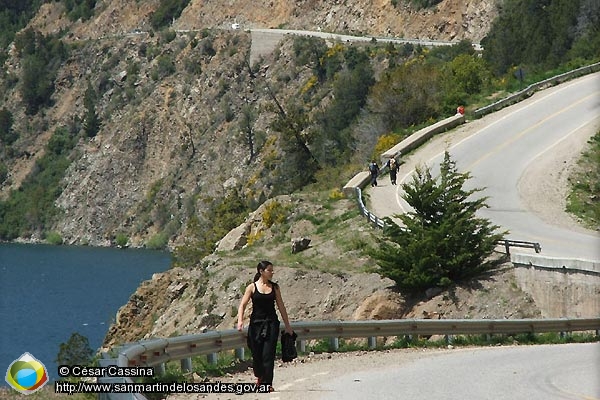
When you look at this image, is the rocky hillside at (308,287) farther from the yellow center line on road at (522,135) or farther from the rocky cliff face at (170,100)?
the rocky cliff face at (170,100)

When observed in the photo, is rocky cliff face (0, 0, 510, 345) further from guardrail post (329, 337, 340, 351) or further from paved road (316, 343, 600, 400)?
paved road (316, 343, 600, 400)

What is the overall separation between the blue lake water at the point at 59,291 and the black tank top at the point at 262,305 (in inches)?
1173

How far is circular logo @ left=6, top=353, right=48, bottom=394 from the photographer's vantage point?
15.0m

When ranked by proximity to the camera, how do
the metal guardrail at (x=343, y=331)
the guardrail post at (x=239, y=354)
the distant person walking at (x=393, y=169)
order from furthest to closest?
1. the distant person walking at (x=393, y=169)
2. the guardrail post at (x=239, y=354)
3. the metal guardrail at (x=343, y=331)

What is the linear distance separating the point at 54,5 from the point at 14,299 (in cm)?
8151

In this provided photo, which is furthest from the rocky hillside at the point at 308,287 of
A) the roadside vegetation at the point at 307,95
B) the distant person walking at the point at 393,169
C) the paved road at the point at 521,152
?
the roadside vegetation at the point at 307,95

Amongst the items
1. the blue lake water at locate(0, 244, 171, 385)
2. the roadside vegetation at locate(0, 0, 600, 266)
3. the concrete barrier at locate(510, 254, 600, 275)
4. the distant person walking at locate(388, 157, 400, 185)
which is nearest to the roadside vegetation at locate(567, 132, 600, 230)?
the distant person walking at locate(388, 157, 400, 185)

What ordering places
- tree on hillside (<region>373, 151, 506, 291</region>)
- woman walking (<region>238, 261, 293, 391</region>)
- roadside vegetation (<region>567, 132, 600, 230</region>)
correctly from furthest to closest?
roadside vegetation (<region>567, 132, 600, 230</region>)
tree on hillside (<region>373, 151, 506, 291</region>)
woman walking (<region>238, 261, 293, 391</region>)

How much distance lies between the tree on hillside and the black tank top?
14.2 m

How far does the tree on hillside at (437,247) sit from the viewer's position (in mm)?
29141

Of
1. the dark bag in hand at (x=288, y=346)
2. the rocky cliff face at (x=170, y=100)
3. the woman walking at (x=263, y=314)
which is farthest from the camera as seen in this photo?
the rocky cliff face at (x=170, y=100)

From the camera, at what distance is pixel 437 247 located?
29.0 meters

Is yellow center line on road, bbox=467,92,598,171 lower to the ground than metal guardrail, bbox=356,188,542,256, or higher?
higher

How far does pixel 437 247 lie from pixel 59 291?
60.1m
